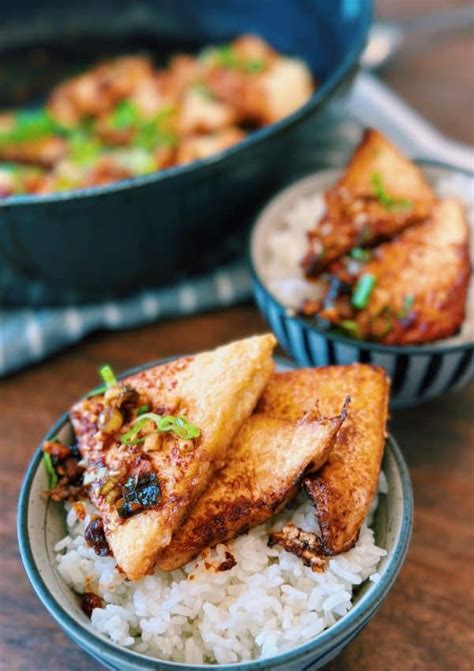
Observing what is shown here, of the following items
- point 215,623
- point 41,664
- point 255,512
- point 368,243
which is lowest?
point 41,664

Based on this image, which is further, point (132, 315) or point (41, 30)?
point (41, 30)

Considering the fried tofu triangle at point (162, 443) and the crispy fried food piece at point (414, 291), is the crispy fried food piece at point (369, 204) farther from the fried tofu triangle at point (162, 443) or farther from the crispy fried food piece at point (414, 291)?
the fried tofu triangle at point (162, 443)

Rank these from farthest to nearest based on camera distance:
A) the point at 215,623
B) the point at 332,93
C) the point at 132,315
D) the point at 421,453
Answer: the point at 132,315 → the point at 332,93 → the point at 421,453 → the point at 215,623

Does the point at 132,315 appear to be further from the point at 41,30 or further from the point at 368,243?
the point at 41,30

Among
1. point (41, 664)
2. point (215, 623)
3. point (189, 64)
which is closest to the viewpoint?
point (215, 623)

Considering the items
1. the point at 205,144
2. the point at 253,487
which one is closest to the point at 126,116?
the point at 205,144

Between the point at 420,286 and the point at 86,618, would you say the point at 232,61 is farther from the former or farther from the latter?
the point at 86,618

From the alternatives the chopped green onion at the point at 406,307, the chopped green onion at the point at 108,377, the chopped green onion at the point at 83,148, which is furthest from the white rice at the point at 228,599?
the chopped green onion at the point at 83,148

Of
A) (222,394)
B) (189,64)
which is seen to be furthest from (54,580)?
(189,64)
